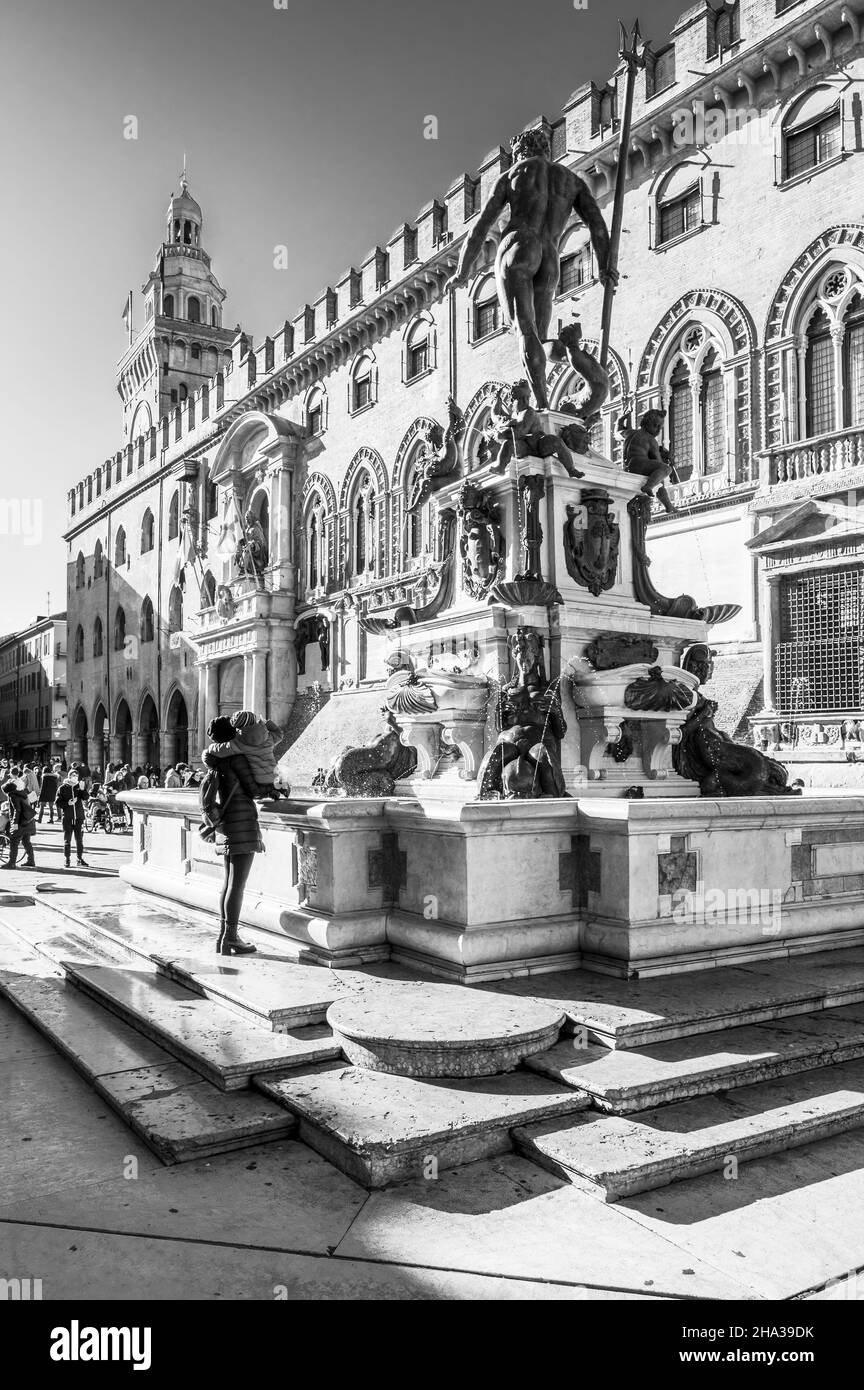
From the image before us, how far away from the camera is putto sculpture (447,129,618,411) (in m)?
7.63

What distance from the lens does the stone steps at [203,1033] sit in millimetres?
3930

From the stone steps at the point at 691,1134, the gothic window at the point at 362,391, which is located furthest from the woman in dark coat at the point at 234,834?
the gothic window at the point at 362,391

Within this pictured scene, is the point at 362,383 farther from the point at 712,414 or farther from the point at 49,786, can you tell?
the point at 49,786

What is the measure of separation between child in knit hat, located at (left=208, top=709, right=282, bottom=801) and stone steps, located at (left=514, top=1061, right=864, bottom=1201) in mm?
2870

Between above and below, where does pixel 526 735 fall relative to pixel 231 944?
above

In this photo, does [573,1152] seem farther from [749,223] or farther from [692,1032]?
[749,223]

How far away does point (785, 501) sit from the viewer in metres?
15.4

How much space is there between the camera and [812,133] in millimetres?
15906

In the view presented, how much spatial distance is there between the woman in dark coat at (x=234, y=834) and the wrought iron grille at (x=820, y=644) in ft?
A: 35.4

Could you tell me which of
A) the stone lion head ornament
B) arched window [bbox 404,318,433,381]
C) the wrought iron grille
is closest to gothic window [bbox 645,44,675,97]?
arched window [bbox 404,318,433,381]

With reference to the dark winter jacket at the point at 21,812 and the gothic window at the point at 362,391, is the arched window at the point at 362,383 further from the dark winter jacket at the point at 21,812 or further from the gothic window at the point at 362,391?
the dark winter jacket at the point at 21,812

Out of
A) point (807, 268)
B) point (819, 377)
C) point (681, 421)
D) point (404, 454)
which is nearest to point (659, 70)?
point (807, 268)

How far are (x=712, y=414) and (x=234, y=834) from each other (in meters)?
14.2

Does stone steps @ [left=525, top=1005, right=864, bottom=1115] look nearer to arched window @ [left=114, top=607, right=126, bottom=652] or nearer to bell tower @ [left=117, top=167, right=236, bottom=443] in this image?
arched window @ [left=114, top=607, right=126, bottom=652]
